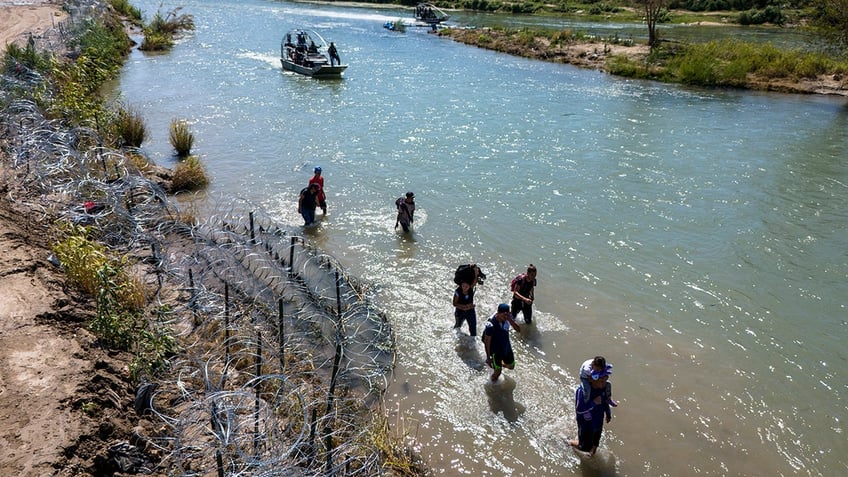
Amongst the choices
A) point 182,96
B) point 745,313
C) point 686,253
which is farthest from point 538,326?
point 182,96

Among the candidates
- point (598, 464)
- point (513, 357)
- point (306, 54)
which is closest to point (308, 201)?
point (513, 357)

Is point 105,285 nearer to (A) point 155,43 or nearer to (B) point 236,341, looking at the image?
(B) point 236,341

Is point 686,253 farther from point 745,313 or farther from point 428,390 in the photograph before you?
point 428,390

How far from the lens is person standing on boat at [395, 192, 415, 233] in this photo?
13.7m

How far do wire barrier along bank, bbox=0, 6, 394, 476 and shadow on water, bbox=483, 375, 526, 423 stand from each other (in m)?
1.69

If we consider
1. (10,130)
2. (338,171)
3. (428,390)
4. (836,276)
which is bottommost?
(428,390)

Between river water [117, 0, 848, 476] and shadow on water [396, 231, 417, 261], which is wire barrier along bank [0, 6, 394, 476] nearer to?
river water [117, 0, 848, 476]

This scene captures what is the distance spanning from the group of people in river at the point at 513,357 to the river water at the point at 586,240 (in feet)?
1.19

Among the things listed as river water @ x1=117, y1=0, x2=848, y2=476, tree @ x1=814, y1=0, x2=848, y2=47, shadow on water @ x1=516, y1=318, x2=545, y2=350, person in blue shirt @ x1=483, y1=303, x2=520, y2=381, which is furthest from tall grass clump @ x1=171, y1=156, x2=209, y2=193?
tree @ x1=814, y1=0, x2=848, y2=47

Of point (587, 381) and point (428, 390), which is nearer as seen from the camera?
point (587, 381)

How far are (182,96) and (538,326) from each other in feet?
78.8

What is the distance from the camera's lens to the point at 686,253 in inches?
547

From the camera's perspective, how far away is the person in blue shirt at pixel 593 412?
7426 millimetres

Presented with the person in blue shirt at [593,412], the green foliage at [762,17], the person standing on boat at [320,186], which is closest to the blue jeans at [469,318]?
the person in blue shirt at [593,412]
